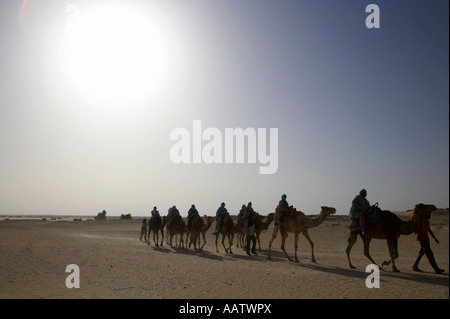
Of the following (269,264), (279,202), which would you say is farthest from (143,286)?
(279,202)

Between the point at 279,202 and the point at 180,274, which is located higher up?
the point at 279,202

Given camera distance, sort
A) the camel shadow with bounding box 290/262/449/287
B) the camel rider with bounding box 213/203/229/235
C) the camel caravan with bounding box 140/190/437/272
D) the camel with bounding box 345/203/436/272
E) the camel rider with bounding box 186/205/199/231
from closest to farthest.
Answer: the camel shadow with bounding box 290/262/449/287 < the camel with bounding box 345/203/436/272 < the camel caravan with bounding box 140/190/437/272 < the camel rider with bounding box 213/203/229/235 < the camel rider with bounding box 186/205/199/231

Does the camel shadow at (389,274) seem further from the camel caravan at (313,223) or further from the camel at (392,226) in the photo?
the camel at (392,226)

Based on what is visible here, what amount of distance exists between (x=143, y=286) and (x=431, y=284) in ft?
26.4

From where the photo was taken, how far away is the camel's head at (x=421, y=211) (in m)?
10.8

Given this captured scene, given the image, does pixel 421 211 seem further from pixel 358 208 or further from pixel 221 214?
pixel 221 214

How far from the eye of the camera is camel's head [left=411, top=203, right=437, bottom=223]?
10.8m

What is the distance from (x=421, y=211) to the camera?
10898mm

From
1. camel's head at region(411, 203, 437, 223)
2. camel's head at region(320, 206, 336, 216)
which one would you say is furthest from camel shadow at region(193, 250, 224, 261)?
camel's head at region(411, 203, 437, 223)

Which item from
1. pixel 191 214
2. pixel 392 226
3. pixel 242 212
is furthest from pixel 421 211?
pixel 191 214
